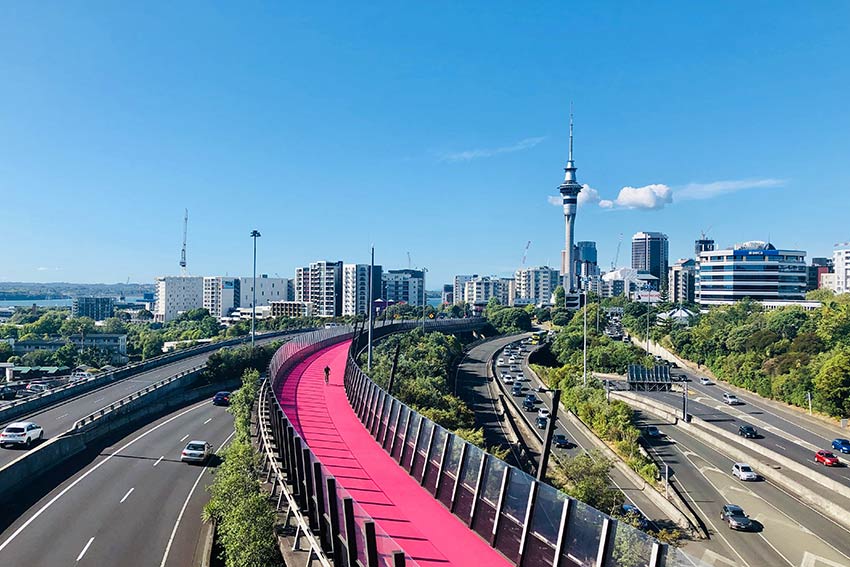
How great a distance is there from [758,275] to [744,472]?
101m

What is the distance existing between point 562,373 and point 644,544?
2745 inches

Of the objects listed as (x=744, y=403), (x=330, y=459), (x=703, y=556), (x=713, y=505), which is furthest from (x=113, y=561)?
(x=744, y=403)

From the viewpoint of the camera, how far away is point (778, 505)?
3722 centimetres

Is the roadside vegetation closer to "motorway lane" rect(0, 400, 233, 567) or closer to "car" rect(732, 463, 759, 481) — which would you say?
"motorway lane" rect(0, 400, 233, 567)

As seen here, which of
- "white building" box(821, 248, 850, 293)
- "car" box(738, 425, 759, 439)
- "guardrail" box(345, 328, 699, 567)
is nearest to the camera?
"guardrail" box(345, 328, 699, 567)

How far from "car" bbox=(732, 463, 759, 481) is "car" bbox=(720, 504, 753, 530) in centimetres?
962

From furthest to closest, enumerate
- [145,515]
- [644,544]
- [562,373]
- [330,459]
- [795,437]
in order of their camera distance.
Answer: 1. [562,373]
2. [795,437]
3. [145,515]
4. [330,459]
5. [644,544]

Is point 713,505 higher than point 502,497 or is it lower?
lower

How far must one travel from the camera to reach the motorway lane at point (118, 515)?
23.4 metres

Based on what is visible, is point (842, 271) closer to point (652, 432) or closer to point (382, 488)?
point (652, 432)

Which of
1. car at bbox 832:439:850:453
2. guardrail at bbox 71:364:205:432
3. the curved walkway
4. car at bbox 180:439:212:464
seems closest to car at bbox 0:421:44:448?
guardrail at bbox 71:364:205:432

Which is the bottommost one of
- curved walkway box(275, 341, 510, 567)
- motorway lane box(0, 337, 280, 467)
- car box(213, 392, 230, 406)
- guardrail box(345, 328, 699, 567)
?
car box(213, 392, 230, 406)

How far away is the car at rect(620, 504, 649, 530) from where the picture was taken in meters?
28.7

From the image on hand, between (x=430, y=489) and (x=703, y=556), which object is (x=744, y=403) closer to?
(x=703, y=556)
